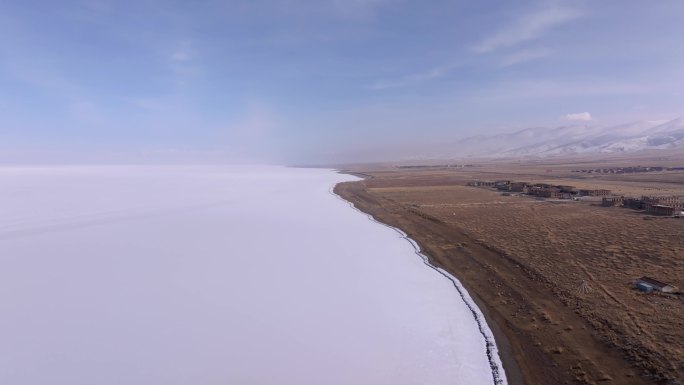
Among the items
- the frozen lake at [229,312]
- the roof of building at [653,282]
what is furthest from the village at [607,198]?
the frozen lake at [229,312]

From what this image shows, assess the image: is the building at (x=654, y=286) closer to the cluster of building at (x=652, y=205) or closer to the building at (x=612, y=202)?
the cluster of building at (x=652, y=205)

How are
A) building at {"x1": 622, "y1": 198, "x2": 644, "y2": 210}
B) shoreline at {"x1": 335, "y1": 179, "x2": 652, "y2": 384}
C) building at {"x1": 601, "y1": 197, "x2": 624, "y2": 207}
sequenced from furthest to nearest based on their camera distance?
building at {"x1": 601, "y1": 197, "x2": 624, "y2": 207}, building at {"x1": 622, "y1": 198, "x2": 644, "y2": 210}, shoreline at {"x1": 335, "y1": 179, "x2": 652, "y2": 384}

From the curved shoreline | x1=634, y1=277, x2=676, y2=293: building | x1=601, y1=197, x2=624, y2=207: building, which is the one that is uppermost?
x1=601, y1=197, x2=624, y2=207: building

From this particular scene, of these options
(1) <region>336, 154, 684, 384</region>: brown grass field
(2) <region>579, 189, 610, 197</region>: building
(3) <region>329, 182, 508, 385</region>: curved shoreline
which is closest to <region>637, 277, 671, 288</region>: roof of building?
(1) <region>336, 154, 684, 384</region>: brown grass field

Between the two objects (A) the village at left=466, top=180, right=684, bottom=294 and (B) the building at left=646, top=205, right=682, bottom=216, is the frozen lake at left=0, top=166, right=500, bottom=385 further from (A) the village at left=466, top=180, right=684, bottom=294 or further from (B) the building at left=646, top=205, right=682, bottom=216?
(B) the building at left=646, top=205, right=682, bottom=216

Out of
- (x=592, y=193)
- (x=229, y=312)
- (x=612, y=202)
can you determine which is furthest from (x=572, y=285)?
(x=592, y=193)

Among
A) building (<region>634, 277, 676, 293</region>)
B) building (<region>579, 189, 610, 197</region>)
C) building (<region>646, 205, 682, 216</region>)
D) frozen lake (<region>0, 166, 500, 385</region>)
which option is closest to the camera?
frozen lake (<region>0, 166, 500, 385</region>)

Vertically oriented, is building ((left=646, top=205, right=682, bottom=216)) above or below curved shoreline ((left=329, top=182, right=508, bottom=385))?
above

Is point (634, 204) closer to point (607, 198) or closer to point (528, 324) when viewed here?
point (607, 198)
